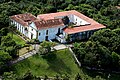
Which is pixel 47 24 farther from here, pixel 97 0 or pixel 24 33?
pixel 97 0

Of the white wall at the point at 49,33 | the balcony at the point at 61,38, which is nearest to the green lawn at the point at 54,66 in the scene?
the balcony at the point at 61,38

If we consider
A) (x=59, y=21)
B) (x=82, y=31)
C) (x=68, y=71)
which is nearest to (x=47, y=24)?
(x=59, y=21)

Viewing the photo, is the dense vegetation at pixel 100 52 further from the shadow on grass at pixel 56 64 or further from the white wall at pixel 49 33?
the white wall at pixel 49 33

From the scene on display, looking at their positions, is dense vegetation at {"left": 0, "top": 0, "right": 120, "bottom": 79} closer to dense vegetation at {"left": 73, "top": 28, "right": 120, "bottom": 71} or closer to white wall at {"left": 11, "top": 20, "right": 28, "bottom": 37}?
dense vegetation at {"left": 73, "top": 28, "right": 120, "bottom": 71}

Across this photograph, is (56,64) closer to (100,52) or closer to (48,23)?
(100,52)

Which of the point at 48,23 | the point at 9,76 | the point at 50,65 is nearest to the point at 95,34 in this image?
the point at 48,23
